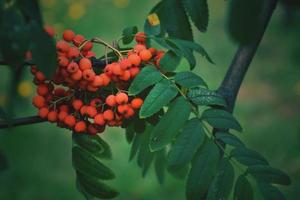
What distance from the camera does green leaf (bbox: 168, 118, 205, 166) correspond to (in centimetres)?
126

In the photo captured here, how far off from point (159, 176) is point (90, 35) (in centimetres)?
351

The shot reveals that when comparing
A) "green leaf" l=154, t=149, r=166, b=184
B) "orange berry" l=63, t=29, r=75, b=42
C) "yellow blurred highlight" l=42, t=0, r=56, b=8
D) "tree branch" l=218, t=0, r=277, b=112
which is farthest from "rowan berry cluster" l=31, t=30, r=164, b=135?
Result: "yellow blurred highlight" l=42, t=0, r=56, b=8

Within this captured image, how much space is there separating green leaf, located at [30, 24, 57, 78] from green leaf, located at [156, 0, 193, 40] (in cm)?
65

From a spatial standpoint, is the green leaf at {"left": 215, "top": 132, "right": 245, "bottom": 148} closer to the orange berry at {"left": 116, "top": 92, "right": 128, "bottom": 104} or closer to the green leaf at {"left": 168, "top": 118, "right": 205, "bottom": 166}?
the green leaf at {"left": 168, "top": 118, "right": 205, "bottom": 166}

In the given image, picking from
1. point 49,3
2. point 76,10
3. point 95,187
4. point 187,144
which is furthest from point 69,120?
point 49,3

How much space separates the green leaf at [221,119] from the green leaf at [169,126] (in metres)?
0.08

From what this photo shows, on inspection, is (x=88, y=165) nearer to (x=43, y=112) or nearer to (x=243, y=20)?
(x=43, y=112)

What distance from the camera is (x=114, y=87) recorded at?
1.46 meters

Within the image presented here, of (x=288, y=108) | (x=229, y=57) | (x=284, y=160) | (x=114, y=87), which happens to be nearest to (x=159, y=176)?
(x=114, y=87)

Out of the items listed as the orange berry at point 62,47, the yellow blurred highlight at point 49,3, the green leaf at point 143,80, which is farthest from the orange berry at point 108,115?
the yellow blurred highlight at point 49,3

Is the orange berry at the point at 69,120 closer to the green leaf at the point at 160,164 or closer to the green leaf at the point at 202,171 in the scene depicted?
the green leaf at the point at 202,171

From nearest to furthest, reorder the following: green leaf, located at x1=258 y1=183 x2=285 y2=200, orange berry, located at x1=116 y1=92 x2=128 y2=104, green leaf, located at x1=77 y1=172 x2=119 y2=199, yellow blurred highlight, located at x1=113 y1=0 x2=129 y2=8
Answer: green leaf, located at x1=258 y1=183 x2=285 y2=200, orange berry, located at x1=116 y1=92 x2=128 y2=104, green leaf, located at x1=77 y1=172 x2=119 y2=199, yellow blurred highlight, located at x1=113 y1=0 x2=129 y2=8

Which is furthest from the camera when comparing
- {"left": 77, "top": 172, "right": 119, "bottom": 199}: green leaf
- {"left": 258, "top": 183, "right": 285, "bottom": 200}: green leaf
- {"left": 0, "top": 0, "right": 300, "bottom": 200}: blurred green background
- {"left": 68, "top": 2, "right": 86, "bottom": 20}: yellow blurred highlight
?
{"left": 68, "top": 2, "right": 86, "bottom": 20}: yellow blurred highlight

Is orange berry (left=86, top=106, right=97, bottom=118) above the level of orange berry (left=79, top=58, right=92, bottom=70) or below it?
below
